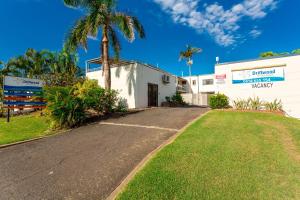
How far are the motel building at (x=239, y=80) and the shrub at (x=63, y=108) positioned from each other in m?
6.68

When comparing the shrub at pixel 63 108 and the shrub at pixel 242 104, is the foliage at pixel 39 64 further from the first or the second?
the shrub at pixel 242 104

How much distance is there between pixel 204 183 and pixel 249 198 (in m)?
0.72

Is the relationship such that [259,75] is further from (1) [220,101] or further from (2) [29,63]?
(2) [29,63]

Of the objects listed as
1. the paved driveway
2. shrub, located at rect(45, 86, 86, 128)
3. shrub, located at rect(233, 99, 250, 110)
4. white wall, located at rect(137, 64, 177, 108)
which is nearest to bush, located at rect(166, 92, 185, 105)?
white wall, located at rect(137, 64, 177, 108)

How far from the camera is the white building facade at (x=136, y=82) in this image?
15.3m

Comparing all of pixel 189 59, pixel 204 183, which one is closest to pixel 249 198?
pixel 204 183

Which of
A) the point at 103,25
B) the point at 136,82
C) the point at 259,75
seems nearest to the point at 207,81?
the point at 259,75

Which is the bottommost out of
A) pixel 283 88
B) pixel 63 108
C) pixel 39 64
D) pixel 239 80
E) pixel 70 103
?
pixel 63 108

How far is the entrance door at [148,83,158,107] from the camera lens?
56.4 feet

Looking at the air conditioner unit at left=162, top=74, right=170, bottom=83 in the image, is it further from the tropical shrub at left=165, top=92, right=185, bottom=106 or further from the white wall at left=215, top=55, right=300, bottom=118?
the white wall at left=215, top=55, right=300, bottom=118

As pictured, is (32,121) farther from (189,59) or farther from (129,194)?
(189,59)

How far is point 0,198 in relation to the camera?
2961mm

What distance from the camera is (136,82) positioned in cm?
1518

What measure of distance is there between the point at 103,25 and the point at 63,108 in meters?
7.20
